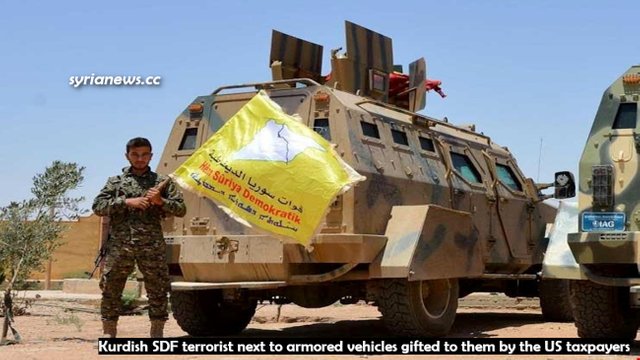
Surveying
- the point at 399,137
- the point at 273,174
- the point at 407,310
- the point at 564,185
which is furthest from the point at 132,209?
the point at 564,185

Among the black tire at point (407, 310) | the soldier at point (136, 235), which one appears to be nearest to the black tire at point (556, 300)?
the black tire at point (407, 310)

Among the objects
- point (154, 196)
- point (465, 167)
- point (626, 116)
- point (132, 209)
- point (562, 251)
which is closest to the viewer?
point (154, 196)

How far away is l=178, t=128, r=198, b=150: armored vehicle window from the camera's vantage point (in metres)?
9.45

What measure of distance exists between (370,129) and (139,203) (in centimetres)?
258

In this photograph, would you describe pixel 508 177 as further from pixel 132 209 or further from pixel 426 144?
Result: pixel 132 209

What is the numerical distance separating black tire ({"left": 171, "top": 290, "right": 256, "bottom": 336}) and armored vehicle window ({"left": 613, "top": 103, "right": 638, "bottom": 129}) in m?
4.04

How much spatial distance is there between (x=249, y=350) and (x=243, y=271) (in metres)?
1.22

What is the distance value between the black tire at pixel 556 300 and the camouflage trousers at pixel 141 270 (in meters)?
5.86

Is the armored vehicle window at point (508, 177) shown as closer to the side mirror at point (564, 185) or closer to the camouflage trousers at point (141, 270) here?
the side mirror at point (564, 185)

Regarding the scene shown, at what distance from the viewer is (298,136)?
8.02 meters

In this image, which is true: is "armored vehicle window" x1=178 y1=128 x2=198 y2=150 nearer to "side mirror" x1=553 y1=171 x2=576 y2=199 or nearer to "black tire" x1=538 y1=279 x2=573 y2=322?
"side mirror" x1=553 y1=171 x2=576 y2=199

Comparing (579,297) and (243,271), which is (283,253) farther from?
(579,297)

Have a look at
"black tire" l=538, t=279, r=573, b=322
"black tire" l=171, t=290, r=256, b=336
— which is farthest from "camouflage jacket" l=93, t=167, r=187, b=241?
"black tire" l=538, t=279, r=573, b=322

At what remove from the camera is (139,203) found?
7348 millimetres
